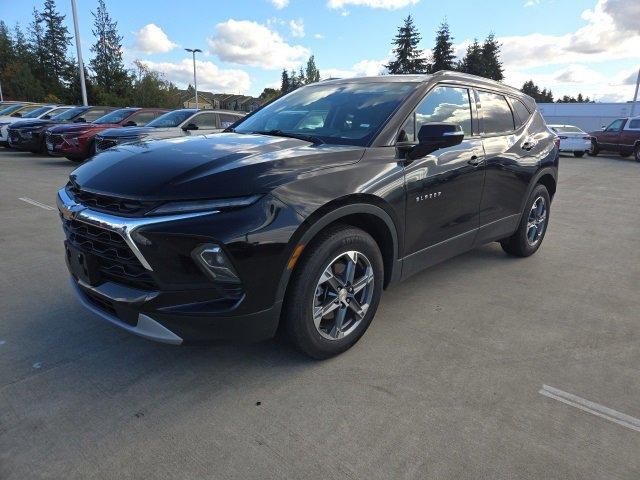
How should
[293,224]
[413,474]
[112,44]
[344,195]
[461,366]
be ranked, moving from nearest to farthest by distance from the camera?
[413,474], [293,224], [344,195], [461,366], [112,44]

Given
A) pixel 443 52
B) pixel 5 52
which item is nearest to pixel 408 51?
pixel 443 52

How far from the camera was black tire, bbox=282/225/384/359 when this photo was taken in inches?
100

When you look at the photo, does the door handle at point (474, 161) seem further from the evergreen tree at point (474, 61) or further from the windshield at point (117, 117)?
the evergreen tree at point (474, 61)

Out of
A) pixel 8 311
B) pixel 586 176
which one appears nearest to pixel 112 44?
pixel 586 176

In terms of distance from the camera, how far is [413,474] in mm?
2012

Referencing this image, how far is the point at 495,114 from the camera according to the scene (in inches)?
168

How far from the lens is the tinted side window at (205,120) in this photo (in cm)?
1068

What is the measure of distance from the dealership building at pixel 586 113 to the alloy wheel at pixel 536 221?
40492mm

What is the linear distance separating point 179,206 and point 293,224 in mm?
577

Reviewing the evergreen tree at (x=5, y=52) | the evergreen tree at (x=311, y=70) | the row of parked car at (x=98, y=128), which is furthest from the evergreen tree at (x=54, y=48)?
the row of parked car at (x=98, y=128)

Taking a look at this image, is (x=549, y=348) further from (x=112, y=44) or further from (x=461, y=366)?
(x=112, y=44)

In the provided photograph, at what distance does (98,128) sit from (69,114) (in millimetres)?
4064

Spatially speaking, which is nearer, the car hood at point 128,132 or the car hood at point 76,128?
the car hood at point 128,132

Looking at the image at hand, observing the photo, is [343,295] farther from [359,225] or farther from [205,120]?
[205,120]
